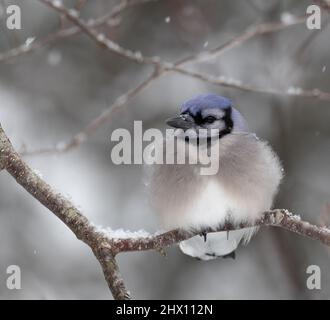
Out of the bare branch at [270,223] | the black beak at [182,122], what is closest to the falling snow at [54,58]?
the black beak at [182,122]

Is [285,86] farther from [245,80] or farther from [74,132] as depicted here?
[74,132]

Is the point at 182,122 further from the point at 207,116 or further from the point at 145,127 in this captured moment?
the point at 145,127

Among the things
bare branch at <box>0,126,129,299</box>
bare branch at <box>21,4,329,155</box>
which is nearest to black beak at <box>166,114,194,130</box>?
bare branch at <box>21,4,329,155</box>

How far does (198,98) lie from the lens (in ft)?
12.3

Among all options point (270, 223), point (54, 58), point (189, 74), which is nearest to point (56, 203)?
point (270, 223)

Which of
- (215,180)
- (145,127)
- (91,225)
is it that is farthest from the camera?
(145,127)

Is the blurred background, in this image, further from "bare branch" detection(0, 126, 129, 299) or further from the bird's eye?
"bare branch" detection(0, 126, 129, 299)

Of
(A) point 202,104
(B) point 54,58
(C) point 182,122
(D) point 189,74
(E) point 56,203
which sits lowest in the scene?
(E) point 56,203

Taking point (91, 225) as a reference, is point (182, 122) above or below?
above

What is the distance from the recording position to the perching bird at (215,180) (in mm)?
3561

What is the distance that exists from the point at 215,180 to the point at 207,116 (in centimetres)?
37

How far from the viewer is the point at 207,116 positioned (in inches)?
147
